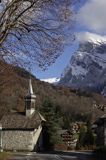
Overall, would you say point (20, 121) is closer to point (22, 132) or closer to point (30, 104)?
point (22, 132)

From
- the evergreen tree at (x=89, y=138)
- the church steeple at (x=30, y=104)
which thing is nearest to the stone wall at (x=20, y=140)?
the church steeple at (x=30, y=104)

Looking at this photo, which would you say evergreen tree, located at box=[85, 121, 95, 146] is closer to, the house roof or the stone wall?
the house roof

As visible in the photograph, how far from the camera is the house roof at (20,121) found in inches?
3898

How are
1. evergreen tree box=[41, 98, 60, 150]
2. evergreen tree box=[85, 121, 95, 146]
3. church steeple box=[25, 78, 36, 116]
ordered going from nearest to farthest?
evergreen tree box=[41, 98, 60, 150] → church steeple box=[25, 78, 36, 116] → evergreen tree box=[85, 121, 95, 146]

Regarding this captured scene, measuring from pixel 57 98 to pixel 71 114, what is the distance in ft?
32.5

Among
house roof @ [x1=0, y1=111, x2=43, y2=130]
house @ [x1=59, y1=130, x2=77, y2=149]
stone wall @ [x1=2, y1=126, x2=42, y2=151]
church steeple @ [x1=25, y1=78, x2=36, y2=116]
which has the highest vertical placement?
church steeple @ [x1=25, y1=78, x2=36, y2=116]

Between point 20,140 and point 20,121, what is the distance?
5.62 meters

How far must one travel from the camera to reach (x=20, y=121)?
10219cm

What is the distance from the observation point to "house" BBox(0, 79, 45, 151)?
97.3 m

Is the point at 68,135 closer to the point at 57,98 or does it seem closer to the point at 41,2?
the point at 57,98

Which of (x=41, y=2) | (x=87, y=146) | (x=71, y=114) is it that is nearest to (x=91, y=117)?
(x=71, y=114)

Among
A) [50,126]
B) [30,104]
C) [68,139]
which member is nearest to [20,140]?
[50,126]

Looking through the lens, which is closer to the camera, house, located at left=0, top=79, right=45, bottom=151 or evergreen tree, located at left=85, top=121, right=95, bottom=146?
house, located at left=0, top=79, right=45, bottom=151

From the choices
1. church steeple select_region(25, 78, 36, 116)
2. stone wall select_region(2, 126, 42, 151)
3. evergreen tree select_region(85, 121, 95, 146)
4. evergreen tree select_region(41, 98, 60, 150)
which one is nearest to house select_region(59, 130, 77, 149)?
evergreen tree select_region(85, 121, 95, 146)
